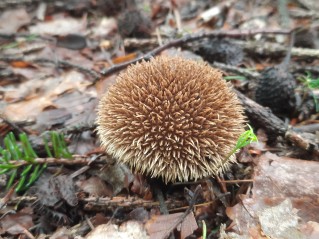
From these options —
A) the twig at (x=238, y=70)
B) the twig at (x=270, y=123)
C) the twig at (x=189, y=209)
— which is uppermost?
the twig at (x=238, y=70)

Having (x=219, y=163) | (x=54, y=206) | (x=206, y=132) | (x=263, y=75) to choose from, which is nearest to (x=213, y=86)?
(x=206, y=132)

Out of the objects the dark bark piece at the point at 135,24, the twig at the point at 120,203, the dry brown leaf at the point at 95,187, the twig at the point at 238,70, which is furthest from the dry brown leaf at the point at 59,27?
the twig at the point at 120,203

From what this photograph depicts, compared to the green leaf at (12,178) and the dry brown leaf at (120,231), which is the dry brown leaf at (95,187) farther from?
the green leaf at (12,178)

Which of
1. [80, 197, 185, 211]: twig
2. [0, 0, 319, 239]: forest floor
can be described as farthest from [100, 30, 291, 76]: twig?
[80, 197, 185, 211]: twig

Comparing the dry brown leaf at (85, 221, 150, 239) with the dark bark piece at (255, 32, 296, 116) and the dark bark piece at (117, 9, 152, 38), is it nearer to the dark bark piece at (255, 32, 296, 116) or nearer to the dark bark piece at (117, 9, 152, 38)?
the dark bark piece at (255, 32, 296, 116)

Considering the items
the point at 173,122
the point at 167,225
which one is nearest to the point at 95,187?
the point at 167,225

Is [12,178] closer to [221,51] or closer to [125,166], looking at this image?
[125,166]

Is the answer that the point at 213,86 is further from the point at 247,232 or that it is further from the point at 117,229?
the point at 117,229

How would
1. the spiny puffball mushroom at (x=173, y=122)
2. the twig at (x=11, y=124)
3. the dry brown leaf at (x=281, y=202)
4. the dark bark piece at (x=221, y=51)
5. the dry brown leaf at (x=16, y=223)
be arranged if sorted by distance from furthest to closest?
the dark bark piece at (x=221, y=51), the twig at (x=11, y=124), the dry brown leaf at (x=16, y=223), the spiny puffball mushroom at (x=173, y=122), the dry brown leaf at (x=281, y=202)
